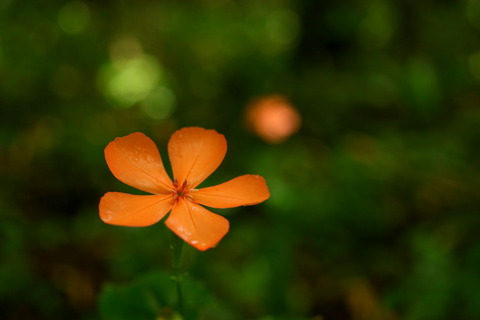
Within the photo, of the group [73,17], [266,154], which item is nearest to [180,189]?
[266,154]

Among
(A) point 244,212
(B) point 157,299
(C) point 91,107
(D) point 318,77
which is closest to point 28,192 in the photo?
(C) point 91,107

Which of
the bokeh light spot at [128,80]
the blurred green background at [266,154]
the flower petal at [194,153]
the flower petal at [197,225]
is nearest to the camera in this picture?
the flower petal at [197,225]

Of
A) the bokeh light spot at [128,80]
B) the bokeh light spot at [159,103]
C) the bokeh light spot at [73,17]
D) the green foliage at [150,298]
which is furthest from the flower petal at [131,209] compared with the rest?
the bokeh light spot at [73,17]

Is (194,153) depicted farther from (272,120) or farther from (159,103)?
(159,103)

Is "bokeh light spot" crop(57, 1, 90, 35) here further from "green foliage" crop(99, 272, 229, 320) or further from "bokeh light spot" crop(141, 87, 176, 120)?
"green foliage" crop(99, 272, 229, 320)

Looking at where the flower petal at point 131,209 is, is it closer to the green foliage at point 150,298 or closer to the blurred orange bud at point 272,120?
the green foliage at point 150,298
